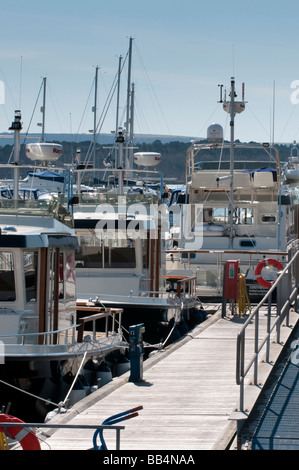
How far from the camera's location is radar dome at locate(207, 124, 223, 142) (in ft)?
78.0

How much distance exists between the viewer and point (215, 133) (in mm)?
23922

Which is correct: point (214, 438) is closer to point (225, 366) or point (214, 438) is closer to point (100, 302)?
point (225, 366)

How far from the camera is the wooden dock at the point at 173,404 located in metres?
7.95

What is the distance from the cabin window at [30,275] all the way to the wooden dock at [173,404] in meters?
1.57

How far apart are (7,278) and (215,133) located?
14007 millimetres

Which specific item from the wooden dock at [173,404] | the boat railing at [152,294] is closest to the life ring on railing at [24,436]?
the wooden dock at [173,404]

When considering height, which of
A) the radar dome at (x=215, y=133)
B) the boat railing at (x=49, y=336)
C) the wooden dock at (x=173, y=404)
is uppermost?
the radar dome at (x=215, y=133)

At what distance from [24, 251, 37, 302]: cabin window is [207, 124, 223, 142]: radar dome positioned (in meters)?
13.7

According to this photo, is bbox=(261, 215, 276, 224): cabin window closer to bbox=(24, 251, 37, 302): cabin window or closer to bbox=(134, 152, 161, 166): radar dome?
bbox=(134, 152, 161, 166): radar dome

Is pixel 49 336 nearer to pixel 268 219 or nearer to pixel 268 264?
pixel 268 264

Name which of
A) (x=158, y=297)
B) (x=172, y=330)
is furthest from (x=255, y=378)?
(x=158, y=297)

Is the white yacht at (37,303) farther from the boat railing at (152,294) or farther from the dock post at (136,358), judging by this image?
the boat railing at (152,294)

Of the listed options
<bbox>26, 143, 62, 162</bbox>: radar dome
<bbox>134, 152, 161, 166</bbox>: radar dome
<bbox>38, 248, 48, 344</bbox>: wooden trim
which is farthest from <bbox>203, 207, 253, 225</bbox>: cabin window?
<bbox>38, 248, 48, 344</bbox>: wooden trim

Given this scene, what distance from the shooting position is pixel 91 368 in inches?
465
